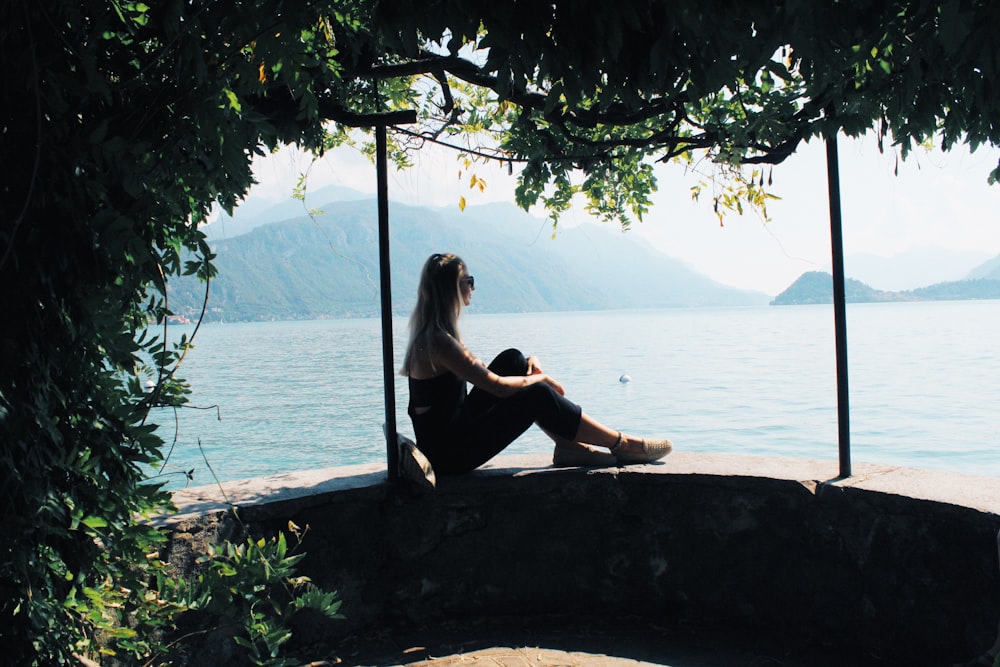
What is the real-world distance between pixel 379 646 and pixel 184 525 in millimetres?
795

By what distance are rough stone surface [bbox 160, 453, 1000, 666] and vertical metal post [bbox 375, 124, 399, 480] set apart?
0.47ft

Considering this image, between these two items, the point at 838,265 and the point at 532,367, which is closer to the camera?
the point at 838,265

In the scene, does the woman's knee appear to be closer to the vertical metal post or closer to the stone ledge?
the stone ledge

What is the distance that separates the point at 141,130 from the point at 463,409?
1.81 meters

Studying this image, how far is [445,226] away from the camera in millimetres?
169625

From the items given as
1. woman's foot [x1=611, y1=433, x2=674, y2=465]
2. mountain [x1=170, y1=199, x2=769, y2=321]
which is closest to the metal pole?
woman's foot [x1=611, y1=433, x2=674, y2=465]

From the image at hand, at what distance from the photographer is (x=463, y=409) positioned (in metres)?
3.24

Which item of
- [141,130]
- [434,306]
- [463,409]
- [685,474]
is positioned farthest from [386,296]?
[141,130]

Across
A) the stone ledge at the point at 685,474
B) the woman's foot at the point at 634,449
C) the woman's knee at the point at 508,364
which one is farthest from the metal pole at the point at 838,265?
the woman's knee at the point at 508,364

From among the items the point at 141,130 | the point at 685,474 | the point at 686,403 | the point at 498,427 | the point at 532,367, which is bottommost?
the point at 686,403

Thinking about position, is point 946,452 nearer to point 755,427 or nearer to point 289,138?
point 755,427

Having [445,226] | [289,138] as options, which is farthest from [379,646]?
[445,226]

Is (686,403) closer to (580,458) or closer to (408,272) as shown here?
(580,458)

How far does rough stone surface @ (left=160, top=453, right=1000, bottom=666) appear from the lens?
8.70ft
